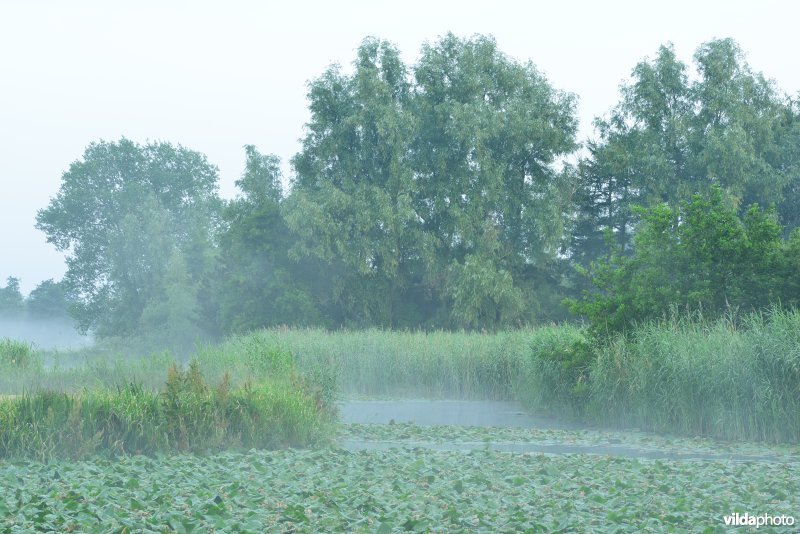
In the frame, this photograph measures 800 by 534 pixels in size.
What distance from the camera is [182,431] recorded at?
12.7 metres

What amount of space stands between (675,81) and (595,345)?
23707 mm

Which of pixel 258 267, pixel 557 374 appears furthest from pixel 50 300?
pixel 557 374

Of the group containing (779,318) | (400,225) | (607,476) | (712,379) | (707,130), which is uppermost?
(707,130)

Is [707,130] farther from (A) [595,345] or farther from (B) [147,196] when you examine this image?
(B) [147,196]

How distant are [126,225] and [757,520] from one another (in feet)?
174

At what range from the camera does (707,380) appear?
50.4 ft

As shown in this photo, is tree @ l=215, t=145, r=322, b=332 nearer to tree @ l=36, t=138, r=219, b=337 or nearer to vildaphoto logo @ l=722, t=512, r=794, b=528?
tree @ l=36, t=138, r=219, b=337

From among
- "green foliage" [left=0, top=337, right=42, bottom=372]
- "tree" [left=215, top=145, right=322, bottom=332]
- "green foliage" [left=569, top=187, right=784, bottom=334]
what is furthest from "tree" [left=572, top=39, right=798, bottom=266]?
"green foliage" [left=0, top=337, right=42, bottom=372]

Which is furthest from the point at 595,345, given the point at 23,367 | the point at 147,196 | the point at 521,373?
the point at 147,196

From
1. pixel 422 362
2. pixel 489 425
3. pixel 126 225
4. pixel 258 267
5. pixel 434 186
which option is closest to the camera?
pixel 489 425

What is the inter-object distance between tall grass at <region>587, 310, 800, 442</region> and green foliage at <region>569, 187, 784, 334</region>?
0.99m

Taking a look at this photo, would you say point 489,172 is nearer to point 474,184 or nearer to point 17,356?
point 474,184

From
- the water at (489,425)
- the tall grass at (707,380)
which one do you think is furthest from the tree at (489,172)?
the tall grass at (707,380)

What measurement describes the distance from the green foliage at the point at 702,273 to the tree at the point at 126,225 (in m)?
38.2
